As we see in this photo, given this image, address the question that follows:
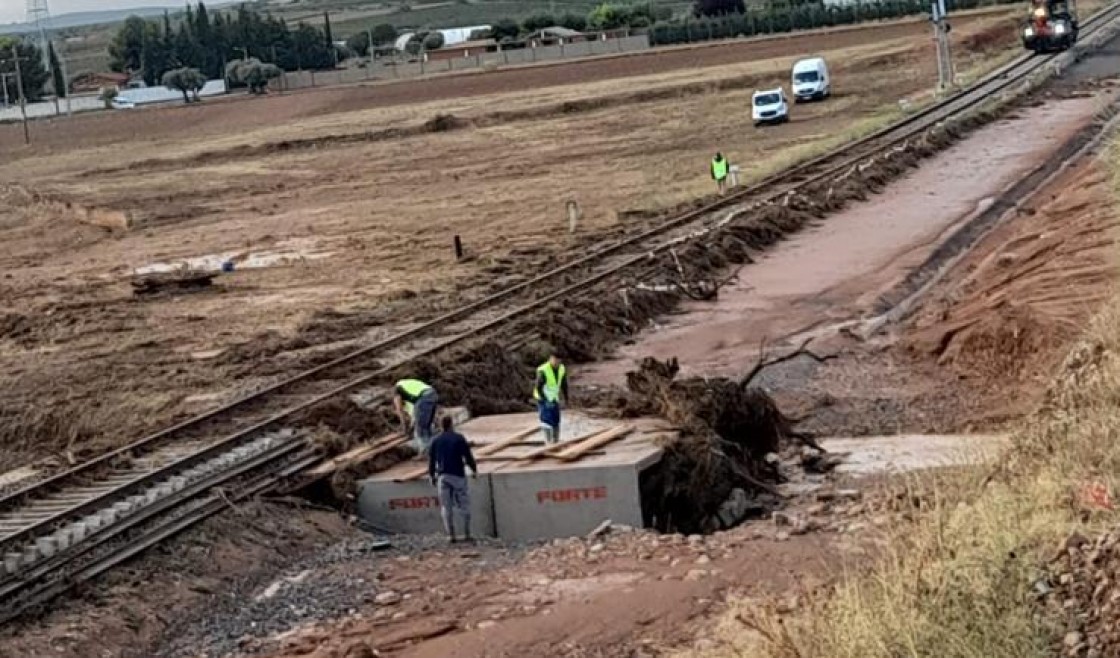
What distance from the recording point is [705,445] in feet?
67.4

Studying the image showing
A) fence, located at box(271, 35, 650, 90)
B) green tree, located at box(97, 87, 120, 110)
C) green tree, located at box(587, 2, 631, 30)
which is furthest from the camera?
green tree, located at box(97, 87, 120, 110)

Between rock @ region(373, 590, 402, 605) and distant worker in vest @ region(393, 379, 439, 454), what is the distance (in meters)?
4.62

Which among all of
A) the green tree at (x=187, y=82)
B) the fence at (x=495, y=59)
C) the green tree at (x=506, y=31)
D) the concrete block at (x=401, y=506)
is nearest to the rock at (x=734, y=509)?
the concrete block at (x=401, y=506)

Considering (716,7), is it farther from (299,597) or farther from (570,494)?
(299,597)

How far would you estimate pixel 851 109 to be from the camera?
7612cm

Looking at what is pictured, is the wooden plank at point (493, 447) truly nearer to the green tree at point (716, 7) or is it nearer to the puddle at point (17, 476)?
the puddle at point (17, 476)

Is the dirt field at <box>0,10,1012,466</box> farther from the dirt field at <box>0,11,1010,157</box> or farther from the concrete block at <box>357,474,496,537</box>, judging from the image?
the concrete block at <box>357,474,496,537</box>

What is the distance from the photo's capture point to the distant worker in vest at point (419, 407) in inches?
834

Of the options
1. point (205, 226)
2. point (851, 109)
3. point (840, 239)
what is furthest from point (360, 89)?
point (840, 239)

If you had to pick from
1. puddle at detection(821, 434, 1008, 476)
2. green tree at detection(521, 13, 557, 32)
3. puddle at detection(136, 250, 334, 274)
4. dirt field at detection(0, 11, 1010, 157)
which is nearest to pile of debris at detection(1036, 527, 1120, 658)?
puddle at detection(821, 434, 1008, 476)

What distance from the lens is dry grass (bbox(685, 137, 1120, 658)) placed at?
366 inches

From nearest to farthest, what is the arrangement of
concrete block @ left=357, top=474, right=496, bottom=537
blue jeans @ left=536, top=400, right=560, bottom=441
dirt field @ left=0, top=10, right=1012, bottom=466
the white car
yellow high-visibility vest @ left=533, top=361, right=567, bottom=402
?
concrete block @ left=357, top=474, right=496, bottom=537, yellow high-visibility vest @ left=533, top=361, right=567, bottom=402, blue jeans @ left=536, top=400, right=560, bottom=441, dirt field @ left=0, top=10, right=1012, bottom=466, the white car

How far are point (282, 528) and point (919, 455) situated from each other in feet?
26.6

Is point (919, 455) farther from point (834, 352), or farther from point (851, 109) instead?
point (851, 109)
